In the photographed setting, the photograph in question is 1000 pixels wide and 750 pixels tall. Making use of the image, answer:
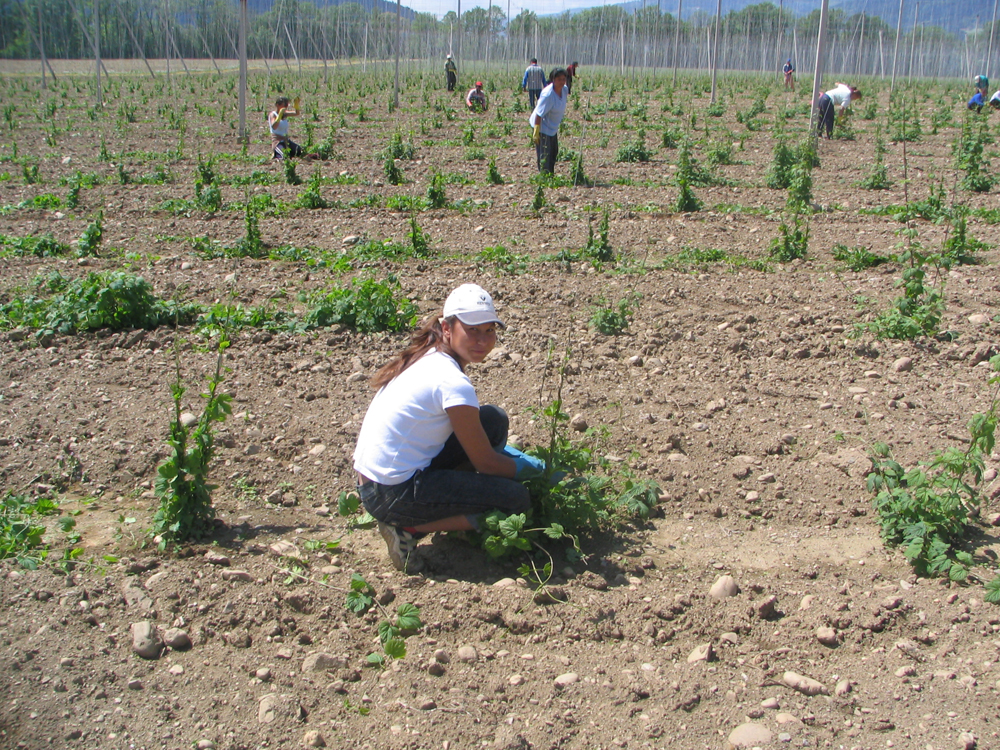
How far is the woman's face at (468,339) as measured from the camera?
3.22m

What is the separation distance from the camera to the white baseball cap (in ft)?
10.4

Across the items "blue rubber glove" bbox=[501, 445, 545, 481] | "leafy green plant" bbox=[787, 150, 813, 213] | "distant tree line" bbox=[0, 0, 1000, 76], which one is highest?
"distant tree line" bbox=[0, 0, 1000, 76]

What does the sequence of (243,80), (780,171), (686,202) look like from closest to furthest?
(686,202)
(780,171)
(243,80)

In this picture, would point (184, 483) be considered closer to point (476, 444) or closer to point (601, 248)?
point (476, 444)

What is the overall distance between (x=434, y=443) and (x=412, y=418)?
15 centimetres

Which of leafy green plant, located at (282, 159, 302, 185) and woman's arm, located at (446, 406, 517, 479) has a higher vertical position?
leafy green plant, located at (282, 159, 302, 185)

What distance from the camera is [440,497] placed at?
128 inches

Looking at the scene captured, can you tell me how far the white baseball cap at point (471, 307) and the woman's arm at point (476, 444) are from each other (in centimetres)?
33

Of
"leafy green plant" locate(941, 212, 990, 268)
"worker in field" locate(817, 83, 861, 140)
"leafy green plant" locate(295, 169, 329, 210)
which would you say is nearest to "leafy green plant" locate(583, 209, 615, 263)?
"leafy green plant" locate(941, 212, 990, 268)

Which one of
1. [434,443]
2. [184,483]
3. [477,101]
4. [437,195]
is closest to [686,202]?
[437,195]

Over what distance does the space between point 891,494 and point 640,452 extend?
3.94 ft

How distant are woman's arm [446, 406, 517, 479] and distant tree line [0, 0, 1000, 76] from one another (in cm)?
3592

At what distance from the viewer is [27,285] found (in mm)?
6648

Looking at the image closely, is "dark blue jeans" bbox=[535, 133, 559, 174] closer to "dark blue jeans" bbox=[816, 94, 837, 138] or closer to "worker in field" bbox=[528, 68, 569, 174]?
"worker in field" bbox=[528, 68, 569, 174]
